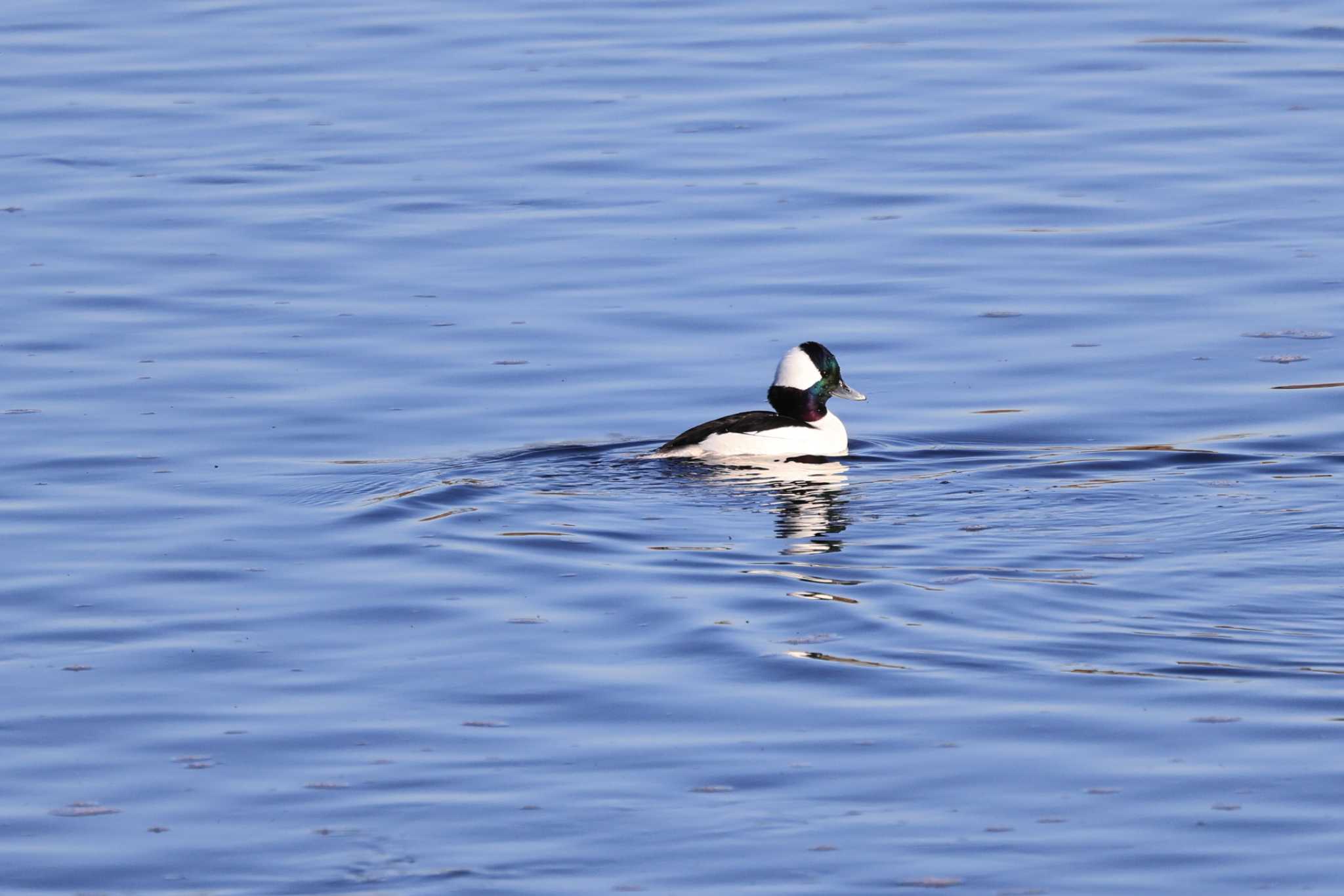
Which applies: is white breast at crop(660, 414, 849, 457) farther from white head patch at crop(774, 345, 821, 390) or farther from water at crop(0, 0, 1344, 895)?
white head patch at crop(774, 345, 821, 390)

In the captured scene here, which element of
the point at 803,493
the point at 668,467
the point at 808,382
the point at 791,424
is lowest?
the point at 803,493

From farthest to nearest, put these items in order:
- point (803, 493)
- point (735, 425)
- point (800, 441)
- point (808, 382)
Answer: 1. point (808, 382)
2. point (800, 441)
3. point (735, 425)
4. point (803, 493)

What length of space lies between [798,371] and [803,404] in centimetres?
19

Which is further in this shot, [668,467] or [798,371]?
[798,371]

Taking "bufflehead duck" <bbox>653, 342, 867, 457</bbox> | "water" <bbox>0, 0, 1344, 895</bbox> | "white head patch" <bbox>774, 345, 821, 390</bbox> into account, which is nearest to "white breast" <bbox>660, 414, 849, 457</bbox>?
"bufflehead duck" <bbox>653, 342, 867, 457</bbox>

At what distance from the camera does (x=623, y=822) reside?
713 cm

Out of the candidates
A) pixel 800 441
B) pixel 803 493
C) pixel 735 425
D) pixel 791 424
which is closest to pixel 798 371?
pixel 791 424

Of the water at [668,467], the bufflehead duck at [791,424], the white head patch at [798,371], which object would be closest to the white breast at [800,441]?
the bufflehead duck at [791,424]

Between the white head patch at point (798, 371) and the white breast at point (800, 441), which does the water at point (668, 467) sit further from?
the white head patch at point (798, 371)

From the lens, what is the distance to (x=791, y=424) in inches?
506

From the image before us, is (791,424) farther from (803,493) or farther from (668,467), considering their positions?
(668,467)

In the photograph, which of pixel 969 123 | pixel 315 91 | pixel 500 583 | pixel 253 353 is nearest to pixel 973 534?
pixel 500 583

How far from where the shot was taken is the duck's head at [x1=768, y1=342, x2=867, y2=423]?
513 inches

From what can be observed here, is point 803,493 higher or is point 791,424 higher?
point 791,424
